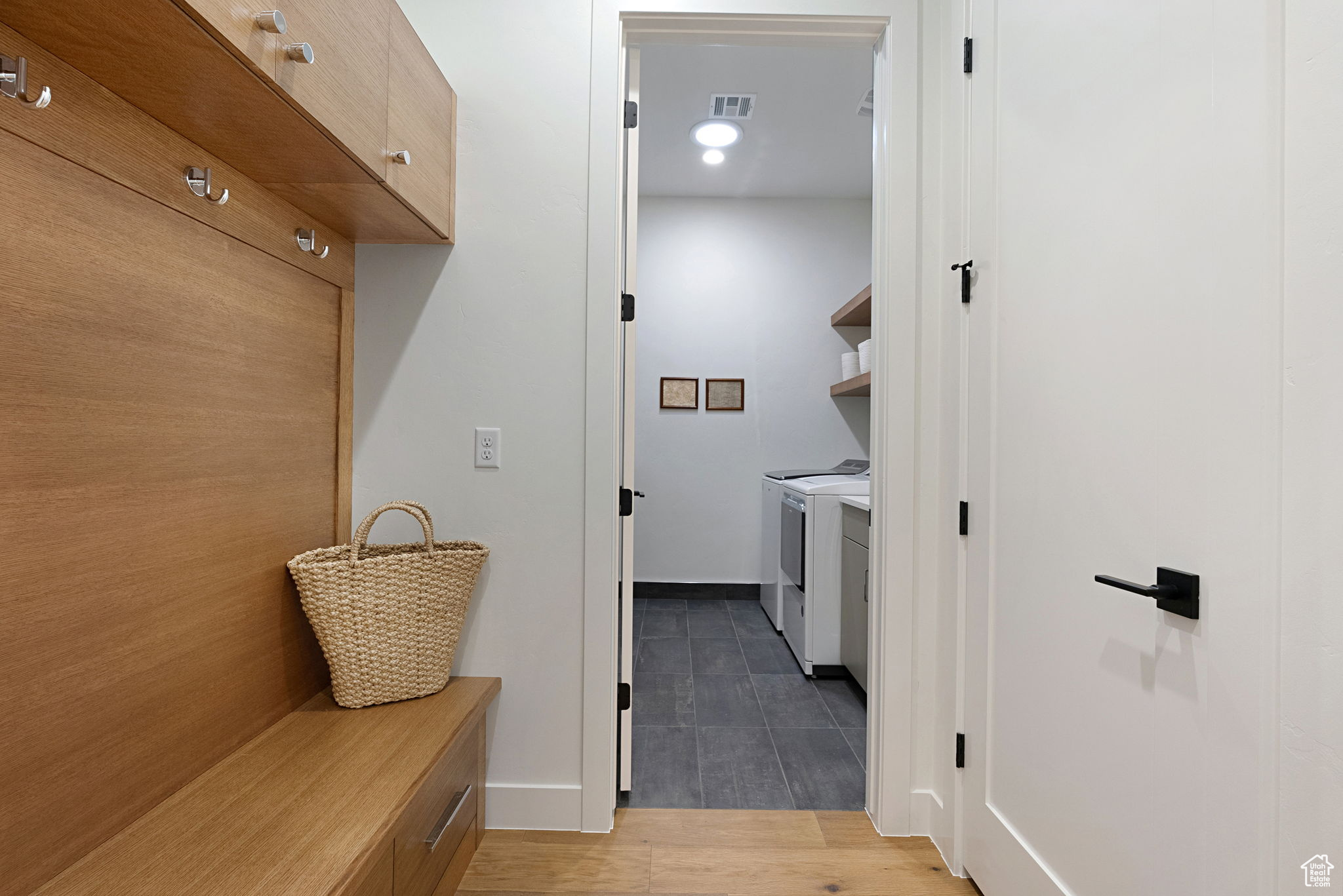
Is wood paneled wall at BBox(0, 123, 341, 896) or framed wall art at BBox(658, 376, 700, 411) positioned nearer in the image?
wood paneled wall at BBox(0, 123, 341, 896)

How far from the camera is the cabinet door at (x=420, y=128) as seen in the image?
4.54 feet

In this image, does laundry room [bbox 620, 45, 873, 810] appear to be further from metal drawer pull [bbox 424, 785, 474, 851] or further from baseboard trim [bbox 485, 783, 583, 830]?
metal drawer pull [bbox 424, 785, 474, 851]

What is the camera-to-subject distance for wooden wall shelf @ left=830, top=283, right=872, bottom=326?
3.55 metres

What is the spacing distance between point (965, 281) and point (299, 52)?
1.42 metres

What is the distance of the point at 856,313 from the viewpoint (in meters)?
3.82

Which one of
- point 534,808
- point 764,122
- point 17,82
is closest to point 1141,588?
point 534,808

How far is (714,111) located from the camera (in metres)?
3.18

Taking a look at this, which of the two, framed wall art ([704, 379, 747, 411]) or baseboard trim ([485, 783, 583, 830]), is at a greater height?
framed wall art ([704, 379, 747, 411])

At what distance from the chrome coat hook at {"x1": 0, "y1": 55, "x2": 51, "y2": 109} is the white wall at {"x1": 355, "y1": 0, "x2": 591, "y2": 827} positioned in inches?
35.2

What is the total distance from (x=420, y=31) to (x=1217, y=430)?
199cm

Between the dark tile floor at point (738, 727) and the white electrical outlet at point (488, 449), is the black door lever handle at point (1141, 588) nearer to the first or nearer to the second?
the dark tile floor at point (738, 727)

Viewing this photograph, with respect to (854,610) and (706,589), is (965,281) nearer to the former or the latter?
(854,610)

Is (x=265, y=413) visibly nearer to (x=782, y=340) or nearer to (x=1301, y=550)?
(x=1301, y=550)
